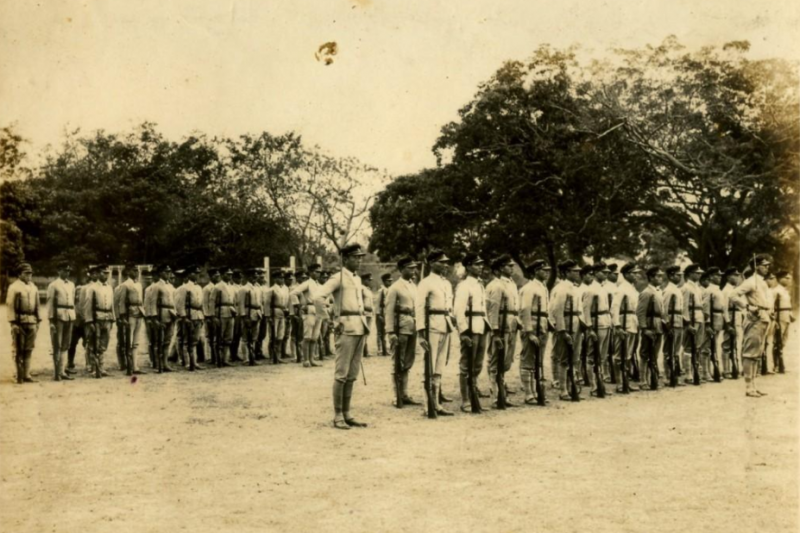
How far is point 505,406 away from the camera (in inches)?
369

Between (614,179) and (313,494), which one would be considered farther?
(614,179)

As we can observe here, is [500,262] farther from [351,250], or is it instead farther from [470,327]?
[351,250]

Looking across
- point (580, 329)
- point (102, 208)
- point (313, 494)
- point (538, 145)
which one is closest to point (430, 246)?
point (538, 145)

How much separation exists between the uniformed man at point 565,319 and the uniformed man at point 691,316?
7.78 ft

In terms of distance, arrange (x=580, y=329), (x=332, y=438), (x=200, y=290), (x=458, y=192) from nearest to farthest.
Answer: (x=332, y=438)
(x=580, y=329)
(x=200, y=290)
(x=458, y=192)

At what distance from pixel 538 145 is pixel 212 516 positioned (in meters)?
21.6

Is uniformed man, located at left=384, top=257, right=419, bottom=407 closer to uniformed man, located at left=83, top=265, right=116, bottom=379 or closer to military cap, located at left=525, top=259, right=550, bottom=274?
military cap, located at left=525, top=259, right=550, bottom=274

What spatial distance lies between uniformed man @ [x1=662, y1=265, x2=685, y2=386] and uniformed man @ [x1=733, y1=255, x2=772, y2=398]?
134 cm

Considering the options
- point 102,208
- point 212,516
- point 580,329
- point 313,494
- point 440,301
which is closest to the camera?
point 212,516

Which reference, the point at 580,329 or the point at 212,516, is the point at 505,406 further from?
the point at 212,516

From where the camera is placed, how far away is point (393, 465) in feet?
21.5

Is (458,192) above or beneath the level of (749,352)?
above

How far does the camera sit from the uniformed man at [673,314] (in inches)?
439

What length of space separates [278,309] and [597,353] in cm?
725
